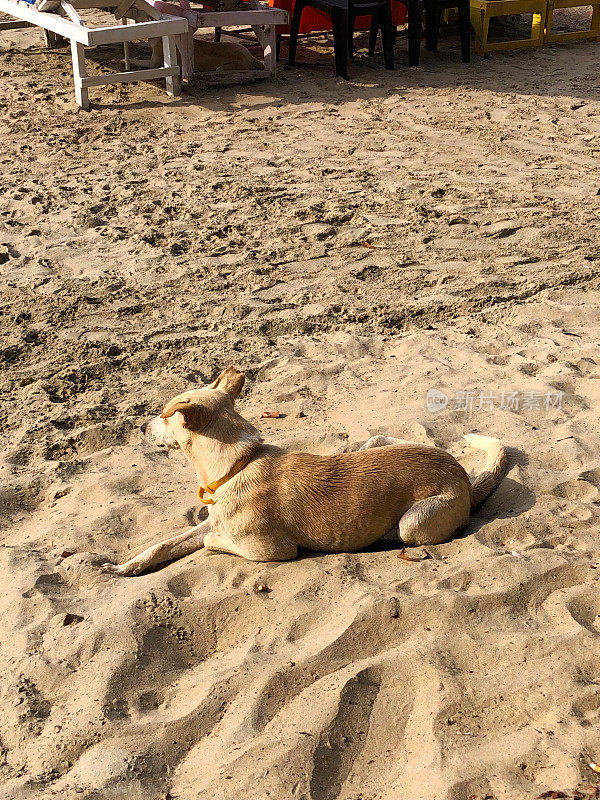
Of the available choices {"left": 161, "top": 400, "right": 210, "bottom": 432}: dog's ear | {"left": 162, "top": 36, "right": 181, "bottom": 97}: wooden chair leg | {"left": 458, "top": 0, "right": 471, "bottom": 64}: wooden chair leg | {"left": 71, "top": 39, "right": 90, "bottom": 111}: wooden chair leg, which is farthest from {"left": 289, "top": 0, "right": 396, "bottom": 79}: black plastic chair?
{"left": 161, "top": 400, "right": 210, "bottom": 432}: dog's ear

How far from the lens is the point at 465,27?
38.1 ft

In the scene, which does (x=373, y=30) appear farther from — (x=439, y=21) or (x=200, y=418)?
(x=200, y=418)

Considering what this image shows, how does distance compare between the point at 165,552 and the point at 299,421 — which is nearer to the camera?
the point at 165,552

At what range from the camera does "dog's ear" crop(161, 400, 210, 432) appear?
332 cm

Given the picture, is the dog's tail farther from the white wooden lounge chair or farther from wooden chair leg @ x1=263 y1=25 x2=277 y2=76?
wooden chair leg @ x1=263 y1=25 x2=277 y2=76

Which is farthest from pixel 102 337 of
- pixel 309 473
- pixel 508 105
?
pixel 508 105

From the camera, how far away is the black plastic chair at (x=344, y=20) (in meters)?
10.7

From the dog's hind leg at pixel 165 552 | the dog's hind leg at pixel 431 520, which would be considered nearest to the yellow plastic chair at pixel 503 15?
the dog's hind leg at pixel 431 520

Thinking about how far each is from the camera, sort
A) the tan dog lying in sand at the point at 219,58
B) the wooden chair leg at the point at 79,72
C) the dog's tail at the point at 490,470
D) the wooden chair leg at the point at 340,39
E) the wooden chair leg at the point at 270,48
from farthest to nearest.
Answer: the tan dog lying in sand at the point at 219,58 → the wooden chair leg at the point at 270,48 → the wooden chair leg at the point at 340,39 → the wooden chair leg at the point at 79,72 → the dog's tail at the point at 490,470

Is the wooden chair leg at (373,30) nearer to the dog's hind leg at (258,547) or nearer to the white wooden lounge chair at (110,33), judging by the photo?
the white wooden lounge chair at (110,33)

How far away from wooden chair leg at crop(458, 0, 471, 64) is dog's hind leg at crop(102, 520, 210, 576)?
10.0 meters

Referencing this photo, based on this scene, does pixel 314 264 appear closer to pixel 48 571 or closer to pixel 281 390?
pixel 281 390

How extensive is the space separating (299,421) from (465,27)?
29.3ft

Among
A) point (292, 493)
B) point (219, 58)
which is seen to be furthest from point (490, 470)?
point (219, 58)
